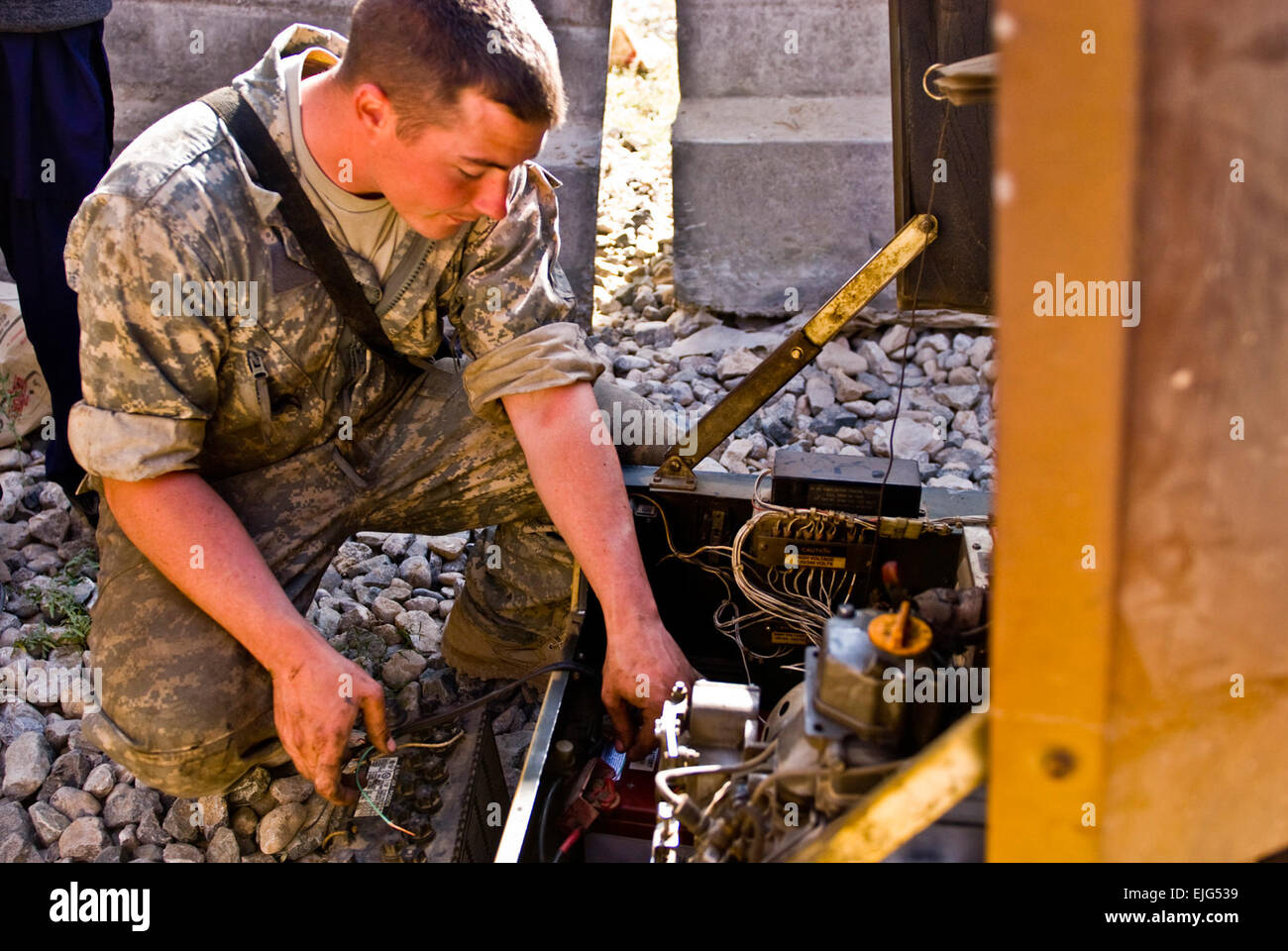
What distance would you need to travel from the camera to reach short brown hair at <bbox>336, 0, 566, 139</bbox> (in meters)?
2.08

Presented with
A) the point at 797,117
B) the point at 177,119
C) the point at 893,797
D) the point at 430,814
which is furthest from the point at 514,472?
the point at 797,117

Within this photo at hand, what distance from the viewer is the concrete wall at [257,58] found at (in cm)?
493

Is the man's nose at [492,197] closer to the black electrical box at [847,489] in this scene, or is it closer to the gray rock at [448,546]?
the black electrical box at [847,489]

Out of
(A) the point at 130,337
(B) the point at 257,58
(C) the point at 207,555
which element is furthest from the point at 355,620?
(B) the point at 257,58

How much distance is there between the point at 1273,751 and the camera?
1.21 m

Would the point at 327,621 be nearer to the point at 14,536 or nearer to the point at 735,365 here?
the point at 14,536

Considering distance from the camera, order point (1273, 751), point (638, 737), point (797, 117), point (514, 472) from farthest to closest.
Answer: point (797, 117) → point (514, 472) → point (638, 737) → point (1273, 751)

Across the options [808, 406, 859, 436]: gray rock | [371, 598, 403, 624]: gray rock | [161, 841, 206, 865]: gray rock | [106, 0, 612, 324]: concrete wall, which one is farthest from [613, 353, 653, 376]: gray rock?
[161, 841, 206, 865]: gray rock

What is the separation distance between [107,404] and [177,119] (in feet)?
1.94

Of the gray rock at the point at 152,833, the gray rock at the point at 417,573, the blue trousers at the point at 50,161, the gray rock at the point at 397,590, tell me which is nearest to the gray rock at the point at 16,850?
the gray rock at the point at 152,833

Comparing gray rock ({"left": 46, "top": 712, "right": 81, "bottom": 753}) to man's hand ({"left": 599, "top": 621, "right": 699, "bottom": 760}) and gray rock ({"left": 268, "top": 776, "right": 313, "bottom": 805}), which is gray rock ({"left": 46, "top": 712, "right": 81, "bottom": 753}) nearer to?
gray rock ({"left": 268, "top": 776, "right": 313, "bottom": 805})

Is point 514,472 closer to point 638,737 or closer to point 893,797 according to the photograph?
point 638,737

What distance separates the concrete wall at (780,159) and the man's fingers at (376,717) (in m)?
3.26

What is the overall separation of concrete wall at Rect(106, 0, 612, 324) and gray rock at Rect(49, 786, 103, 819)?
9.42 ft
